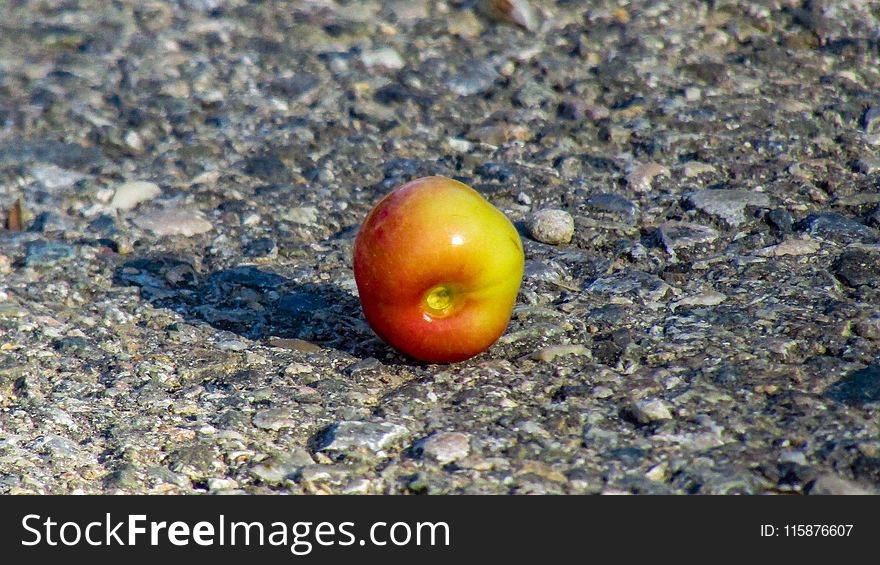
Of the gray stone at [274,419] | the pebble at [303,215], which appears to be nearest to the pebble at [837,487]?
the gray stone at [274,419]

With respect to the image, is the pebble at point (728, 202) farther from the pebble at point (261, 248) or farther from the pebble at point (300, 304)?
the pebble at point (261, 248)

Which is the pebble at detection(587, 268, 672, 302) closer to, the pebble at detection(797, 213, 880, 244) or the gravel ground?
the gravel ground

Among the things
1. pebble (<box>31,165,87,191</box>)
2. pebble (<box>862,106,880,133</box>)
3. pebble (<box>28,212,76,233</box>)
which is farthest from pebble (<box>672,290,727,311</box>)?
pebble (<box>31,165,87,191</box>)

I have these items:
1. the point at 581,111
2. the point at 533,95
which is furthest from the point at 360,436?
the point at 533,95

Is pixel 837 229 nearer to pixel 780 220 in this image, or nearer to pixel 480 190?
pixel 780 220

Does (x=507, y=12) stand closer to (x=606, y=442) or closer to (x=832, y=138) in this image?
(x=832, y=138)
